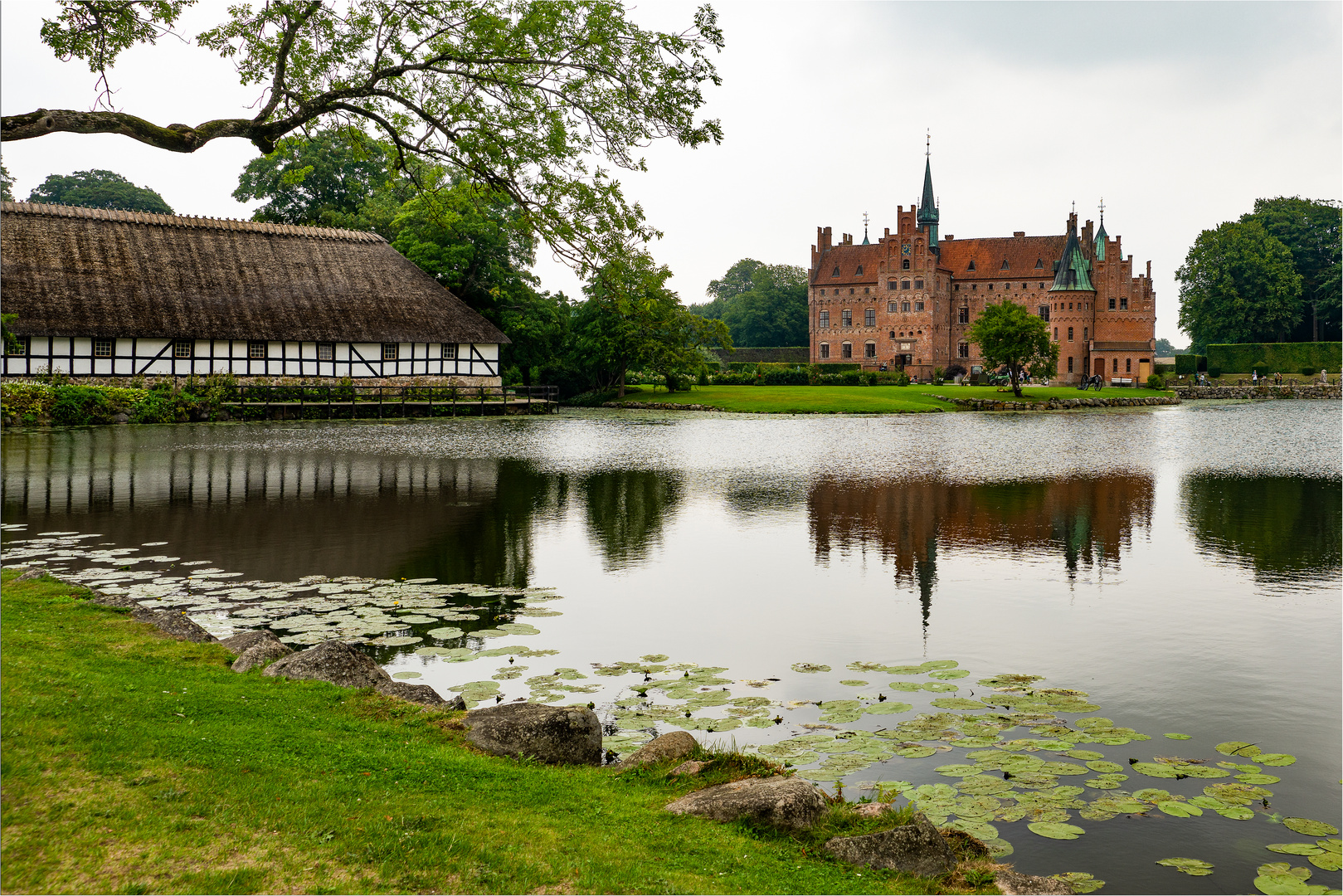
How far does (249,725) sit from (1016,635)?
716 centimetres

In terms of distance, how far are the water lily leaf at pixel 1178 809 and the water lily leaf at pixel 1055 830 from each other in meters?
0.63

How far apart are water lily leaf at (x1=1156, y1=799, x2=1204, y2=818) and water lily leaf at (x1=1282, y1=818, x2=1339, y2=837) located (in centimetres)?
47

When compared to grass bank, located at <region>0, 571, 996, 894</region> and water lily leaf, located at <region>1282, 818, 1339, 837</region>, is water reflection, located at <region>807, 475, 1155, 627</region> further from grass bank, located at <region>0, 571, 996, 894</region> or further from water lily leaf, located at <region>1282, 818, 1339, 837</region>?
grass bank, located at <region>0, 571, 996, 894</region>

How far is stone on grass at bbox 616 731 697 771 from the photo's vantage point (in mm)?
6223

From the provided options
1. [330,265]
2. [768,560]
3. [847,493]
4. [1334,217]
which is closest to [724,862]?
[768,560]

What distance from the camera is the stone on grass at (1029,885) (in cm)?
493

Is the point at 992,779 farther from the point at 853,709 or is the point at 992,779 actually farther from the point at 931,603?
the point at 931,603

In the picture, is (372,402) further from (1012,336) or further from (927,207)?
(927,207)

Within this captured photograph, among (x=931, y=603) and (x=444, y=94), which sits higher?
(x=444, y=94)

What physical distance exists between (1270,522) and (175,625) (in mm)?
16467

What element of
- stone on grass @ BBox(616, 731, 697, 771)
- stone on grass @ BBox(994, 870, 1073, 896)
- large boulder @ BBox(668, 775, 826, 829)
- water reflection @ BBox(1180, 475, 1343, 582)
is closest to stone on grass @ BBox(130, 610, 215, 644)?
stone on grass @ BBox(616, 731, 697, 771)

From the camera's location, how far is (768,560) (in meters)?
13.8

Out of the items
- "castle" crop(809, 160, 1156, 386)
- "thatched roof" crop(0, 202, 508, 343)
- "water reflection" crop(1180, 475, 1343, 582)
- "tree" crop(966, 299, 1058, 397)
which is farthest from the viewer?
"castle" crop(809, 160, 1156, 386)

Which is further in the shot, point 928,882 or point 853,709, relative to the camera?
point 853,709
